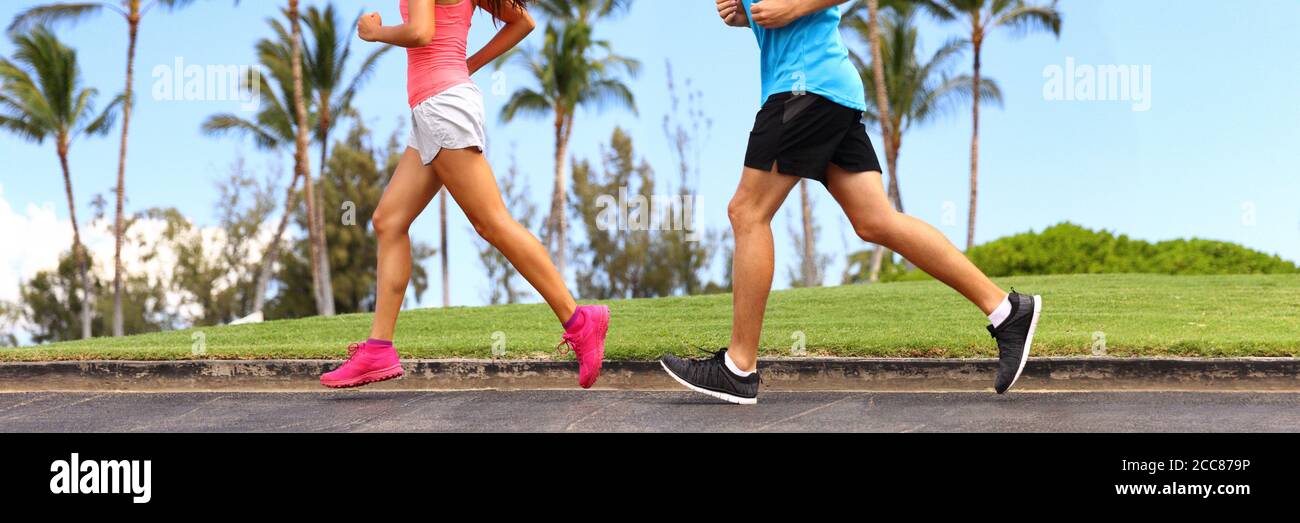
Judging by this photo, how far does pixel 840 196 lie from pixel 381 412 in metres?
2.25

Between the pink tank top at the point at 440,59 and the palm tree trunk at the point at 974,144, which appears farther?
the palm tree trunk at the point at 974,144

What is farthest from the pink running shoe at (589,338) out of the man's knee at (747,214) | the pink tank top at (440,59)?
the pink tank top at (440,59)

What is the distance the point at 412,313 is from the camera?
1228 cm

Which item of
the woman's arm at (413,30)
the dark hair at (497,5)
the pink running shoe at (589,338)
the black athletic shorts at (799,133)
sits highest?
the dark hair at (497,5)

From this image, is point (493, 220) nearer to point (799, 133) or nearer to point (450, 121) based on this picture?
point (450, 121)

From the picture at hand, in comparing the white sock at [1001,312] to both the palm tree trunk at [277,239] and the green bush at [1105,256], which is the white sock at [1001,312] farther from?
the palm tree trunk at [277,239]

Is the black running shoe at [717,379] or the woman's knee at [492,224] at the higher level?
the woman's knee at [492,224]

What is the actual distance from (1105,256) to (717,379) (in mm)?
16171

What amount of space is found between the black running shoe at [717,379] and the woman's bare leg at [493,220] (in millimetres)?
565

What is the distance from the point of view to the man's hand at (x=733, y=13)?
495 cm

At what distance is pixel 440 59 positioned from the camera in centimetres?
503

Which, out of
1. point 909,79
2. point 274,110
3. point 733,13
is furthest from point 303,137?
point 733,13
